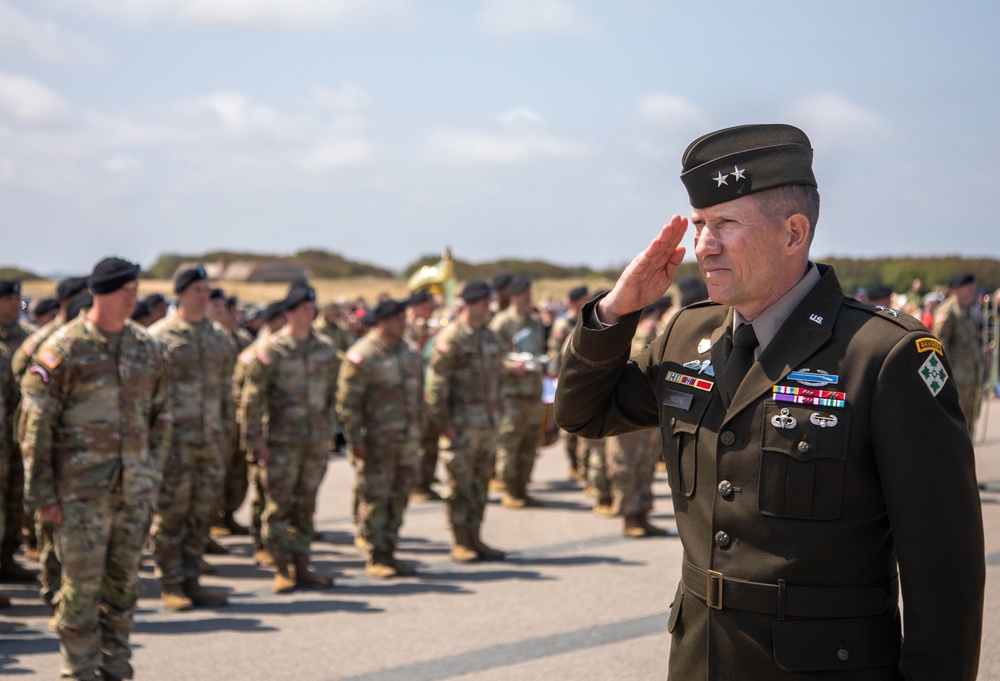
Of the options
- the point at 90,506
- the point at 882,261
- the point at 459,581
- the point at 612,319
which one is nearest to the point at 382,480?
the point at 459,581

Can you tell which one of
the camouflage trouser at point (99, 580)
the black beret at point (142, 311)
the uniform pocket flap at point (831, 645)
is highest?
the black beret at point (142, 311)

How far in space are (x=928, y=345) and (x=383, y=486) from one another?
7287 millimetres

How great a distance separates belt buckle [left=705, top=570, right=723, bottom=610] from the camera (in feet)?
9.03

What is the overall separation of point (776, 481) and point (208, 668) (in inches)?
199

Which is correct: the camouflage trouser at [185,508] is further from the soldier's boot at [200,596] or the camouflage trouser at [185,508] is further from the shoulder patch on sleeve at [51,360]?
the shoulder patch on sleeve at [51,360]

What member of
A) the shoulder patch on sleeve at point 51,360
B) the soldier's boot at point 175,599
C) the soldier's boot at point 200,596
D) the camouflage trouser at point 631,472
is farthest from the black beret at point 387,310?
the shoulder patch on sleeve at point 51,360

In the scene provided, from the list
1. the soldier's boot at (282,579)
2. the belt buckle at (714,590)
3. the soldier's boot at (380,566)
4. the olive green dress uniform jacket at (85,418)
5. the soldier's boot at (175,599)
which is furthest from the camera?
the soldier's boot at (380,566)

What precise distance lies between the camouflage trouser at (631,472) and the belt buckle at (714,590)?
26.1ft

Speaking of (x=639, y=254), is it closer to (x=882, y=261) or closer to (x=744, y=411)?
(x=744, y=411)

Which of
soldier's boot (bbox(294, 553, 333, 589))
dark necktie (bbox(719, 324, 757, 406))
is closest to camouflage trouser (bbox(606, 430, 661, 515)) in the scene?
soldier's boot (bbox(294, 553, 333, 589))

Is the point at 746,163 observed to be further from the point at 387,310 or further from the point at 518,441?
the point at 518,441

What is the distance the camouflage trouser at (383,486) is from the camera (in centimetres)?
953

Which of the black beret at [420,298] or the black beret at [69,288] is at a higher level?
the black beret at [420,298]

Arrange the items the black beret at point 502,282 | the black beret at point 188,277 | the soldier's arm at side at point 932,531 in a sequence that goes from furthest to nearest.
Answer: the black beret at point 502,282 < the black beret at point 188,277 < the soldier's arm at side at point 932,531
